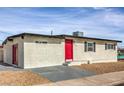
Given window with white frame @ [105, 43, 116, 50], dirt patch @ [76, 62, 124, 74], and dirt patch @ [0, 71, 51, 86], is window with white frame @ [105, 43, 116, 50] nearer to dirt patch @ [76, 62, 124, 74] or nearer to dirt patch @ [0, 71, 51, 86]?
dirt patch @ [76, 62, 124, 74]

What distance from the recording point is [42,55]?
55.2 ft

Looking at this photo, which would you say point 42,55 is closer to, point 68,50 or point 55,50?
point 55,50

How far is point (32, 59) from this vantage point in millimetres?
16094

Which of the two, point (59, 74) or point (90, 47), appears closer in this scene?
point (59, 74)

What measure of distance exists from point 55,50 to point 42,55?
64.2 inches

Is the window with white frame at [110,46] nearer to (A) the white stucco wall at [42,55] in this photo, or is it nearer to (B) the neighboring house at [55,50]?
(B) the neighboring house at [55,50]

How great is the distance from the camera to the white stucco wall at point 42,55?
15.9m

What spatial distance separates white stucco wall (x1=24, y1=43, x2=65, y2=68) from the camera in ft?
52.2

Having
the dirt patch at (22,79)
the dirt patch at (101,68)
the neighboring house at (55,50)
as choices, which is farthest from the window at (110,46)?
the dirt patch at (22,79)

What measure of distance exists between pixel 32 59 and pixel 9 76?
3772 millimetres

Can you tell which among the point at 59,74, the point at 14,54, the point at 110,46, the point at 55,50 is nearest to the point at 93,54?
the point at 110,46

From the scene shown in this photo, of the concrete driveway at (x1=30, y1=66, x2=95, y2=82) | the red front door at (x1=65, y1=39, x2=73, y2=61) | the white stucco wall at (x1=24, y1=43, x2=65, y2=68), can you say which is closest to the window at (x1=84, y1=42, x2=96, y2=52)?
the red front door at (x1=65, y1=39, x2=73, y2=61)
